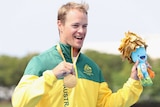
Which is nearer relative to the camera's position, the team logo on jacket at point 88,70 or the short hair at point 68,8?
the short hair at point 68,8

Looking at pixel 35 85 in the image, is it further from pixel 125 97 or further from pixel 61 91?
pixel 125 97

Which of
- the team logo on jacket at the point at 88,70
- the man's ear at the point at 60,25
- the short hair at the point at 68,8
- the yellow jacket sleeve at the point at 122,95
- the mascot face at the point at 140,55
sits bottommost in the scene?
the yellow jacket sleeve at the point at 122,95

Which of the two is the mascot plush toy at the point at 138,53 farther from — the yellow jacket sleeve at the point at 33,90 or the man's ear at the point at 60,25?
the yellow jacket sleeve at the point at 33,90

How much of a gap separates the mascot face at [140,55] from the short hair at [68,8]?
0.55m

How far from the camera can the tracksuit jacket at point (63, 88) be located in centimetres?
502

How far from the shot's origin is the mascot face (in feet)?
18.3

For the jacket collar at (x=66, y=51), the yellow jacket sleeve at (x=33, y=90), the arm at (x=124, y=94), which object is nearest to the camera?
the yellow jacket sleeve at (x=33, y=90)

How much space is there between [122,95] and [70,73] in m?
0.84

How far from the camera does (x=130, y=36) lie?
18.7 feet

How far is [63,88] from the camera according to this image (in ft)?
17.7

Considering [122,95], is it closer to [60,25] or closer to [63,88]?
[63,88]

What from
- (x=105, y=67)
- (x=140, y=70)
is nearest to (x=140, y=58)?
(x=140, y=70)

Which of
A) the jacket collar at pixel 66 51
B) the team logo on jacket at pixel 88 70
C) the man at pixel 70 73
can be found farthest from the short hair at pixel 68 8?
the team logo on jacket at pixel 88 70

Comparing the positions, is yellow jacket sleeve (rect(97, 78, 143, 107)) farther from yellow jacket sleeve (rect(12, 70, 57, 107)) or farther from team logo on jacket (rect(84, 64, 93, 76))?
yellow jacket sleeve (rect(12, 70, 57, 107))
